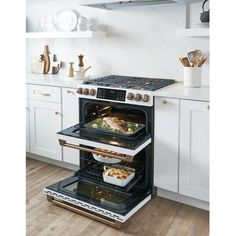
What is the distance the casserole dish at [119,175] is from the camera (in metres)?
2.54

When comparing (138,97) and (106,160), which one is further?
(106,160)

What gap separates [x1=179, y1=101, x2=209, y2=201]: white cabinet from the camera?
2.36 m

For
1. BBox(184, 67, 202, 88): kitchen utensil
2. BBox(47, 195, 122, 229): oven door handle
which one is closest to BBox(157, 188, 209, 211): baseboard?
BBox(47, 195, 122, 229): oven door handle

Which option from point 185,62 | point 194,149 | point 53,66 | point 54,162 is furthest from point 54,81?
point 194,149

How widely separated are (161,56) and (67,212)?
1610mm

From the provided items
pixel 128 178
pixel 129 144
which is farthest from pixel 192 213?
pixel 129 144

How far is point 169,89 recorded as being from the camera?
2.62 m

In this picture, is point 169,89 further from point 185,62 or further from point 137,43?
point 137,43

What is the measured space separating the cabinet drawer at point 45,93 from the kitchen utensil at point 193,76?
3.95 ft

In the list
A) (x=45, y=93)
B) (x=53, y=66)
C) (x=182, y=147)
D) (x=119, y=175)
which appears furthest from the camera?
(x=53, y=66)

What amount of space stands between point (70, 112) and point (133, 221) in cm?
120

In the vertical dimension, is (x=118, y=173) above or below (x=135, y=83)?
below

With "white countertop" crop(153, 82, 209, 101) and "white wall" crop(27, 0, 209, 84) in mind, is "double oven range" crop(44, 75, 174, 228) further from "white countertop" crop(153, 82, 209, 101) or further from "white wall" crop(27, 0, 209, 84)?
"white wall" crop(27, 0, 209, 84)
